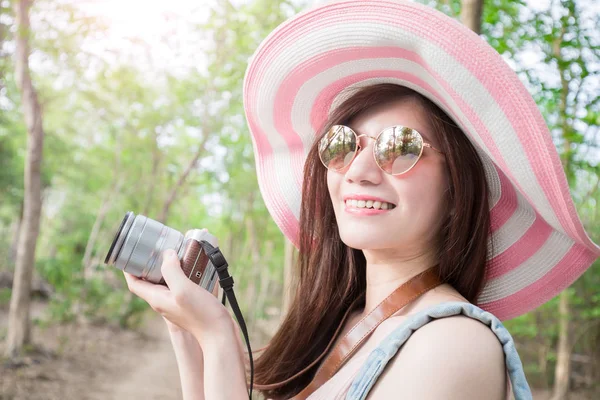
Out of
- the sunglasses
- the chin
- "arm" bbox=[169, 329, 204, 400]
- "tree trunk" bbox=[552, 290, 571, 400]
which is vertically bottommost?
"tree trunk" bbox=[552, 290, 571, 400]

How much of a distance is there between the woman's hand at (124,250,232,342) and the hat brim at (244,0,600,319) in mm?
763

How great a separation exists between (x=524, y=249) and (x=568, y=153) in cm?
302

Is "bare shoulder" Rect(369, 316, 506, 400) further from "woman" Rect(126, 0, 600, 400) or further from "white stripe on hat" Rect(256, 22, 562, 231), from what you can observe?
"white stripe on hat" Rect(256, 22, 562, 231)

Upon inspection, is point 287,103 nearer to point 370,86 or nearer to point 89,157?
point 370,86

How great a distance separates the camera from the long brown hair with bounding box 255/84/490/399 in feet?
5.25

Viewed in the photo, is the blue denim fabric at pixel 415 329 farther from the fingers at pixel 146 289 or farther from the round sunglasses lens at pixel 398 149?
the fingers at pixel 146 289

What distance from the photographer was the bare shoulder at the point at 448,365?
114 cm

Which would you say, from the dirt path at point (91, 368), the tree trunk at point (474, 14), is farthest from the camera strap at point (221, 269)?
the dirt path at point (91, 368)

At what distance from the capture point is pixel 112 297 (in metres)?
15.3

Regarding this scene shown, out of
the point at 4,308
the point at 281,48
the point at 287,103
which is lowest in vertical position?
the point at 4,308

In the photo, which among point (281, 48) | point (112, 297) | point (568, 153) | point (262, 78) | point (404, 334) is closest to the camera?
point (404, 334)

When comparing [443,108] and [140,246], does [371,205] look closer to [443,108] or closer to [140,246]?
[443,108]

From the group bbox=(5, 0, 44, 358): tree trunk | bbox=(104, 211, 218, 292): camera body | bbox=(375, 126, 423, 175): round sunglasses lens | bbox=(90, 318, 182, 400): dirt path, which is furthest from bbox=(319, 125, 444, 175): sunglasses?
bbox=(90, 318, 182, 400): dirt path

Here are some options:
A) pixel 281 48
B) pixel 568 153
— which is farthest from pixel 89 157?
pixel 281 48
